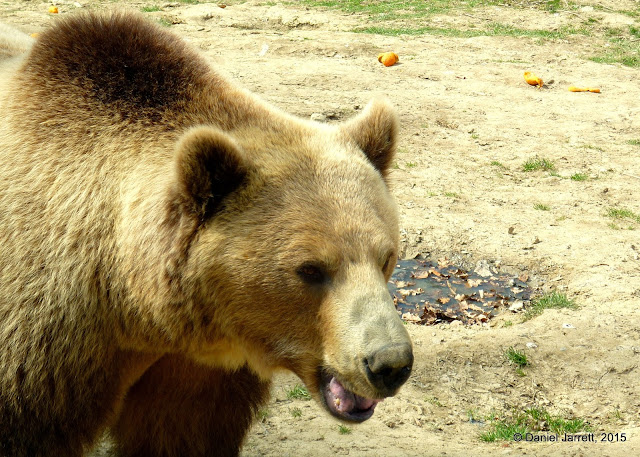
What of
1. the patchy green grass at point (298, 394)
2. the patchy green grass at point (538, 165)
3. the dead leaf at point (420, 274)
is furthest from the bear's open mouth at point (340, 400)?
the patchy green grass at point (538, 165)

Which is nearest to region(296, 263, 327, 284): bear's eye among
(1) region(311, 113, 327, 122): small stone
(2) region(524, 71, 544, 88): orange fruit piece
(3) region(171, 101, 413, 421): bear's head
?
(3) region(171, 101, 413, 421): bear's head

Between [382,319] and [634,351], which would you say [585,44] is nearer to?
[634,351]

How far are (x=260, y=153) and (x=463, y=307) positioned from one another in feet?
12.4

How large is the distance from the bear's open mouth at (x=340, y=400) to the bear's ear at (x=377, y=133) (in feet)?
3.78

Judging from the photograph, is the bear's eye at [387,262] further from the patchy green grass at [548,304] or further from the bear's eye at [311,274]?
the patchy green grass at [548,304]

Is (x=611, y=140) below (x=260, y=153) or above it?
below

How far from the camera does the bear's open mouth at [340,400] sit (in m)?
3.41

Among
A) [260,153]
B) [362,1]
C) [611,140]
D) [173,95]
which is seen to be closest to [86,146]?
[173,95]

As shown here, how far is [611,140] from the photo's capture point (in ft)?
34.4

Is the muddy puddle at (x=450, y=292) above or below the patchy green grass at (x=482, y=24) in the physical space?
above

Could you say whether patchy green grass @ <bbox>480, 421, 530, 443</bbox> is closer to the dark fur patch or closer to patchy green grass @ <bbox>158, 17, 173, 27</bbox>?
the dark fur patch

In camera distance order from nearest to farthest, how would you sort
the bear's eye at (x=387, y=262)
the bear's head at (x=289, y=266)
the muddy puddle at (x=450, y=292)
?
the bear's head at (x=289, y=266)
the bear's eye at (x=387, y=262)
the muddy puddle at (x=450, y=292)

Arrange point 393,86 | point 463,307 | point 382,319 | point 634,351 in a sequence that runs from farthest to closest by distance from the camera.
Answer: point 393,86 → point 463,307 → point 634,351 → point 382,319

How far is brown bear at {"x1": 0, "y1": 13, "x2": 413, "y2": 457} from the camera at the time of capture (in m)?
3.31
